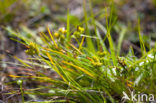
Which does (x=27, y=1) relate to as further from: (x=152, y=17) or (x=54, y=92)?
(x=152, y=17)

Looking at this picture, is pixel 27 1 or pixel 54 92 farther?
pixel 27 1

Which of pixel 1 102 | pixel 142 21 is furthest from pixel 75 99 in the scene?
pixel 142 21

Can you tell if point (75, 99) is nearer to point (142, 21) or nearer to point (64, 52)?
point (64, 52)

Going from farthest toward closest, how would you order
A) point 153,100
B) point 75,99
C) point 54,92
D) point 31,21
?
point 31,21
point 54,92
point 75,99
point 153,100

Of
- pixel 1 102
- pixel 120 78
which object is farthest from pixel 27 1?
pixel 120 78

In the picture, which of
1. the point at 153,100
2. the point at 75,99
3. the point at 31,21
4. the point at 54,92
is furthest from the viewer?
the point at 31,21

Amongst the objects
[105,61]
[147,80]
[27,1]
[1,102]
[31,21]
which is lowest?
[1,102]

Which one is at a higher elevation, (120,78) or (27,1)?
(27,1)
